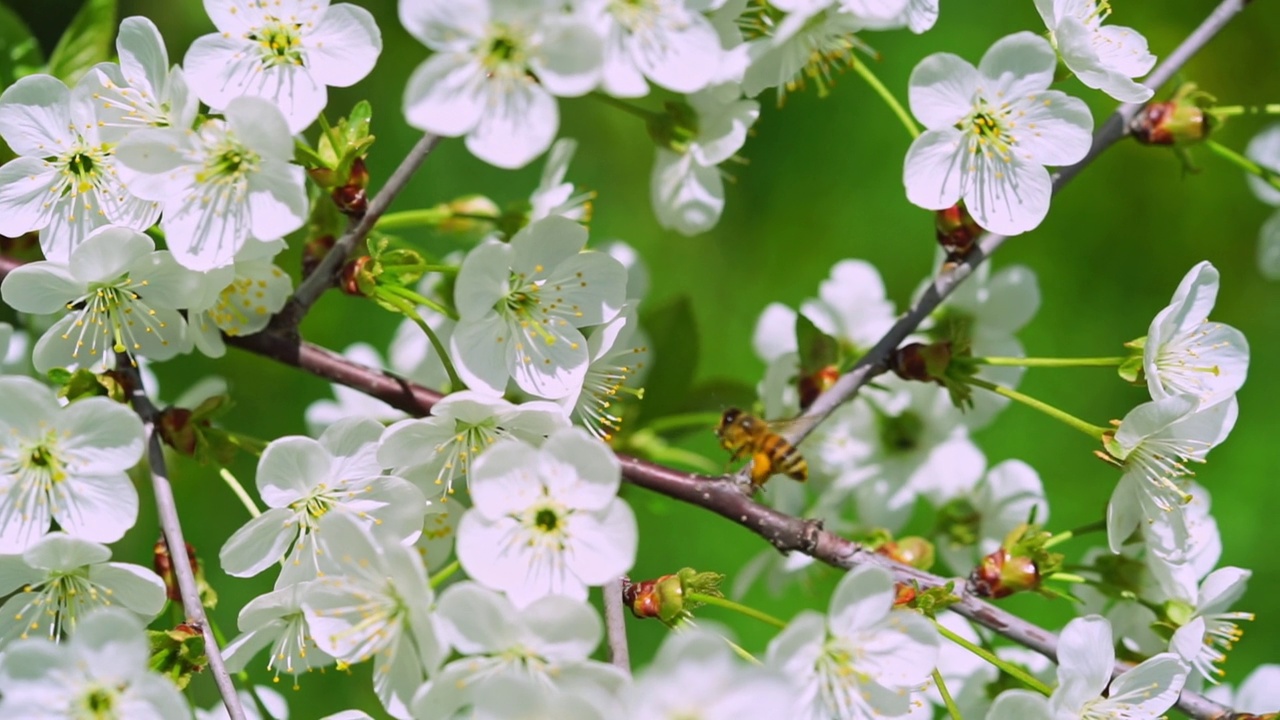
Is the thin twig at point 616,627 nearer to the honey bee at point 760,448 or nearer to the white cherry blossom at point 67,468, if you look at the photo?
the honey bee at point 760,448

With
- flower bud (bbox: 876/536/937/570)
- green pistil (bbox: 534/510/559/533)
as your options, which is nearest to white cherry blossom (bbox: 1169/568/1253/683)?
flower bud (bbox: 876/536/937/570)

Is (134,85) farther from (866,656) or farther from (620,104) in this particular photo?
(866,656)

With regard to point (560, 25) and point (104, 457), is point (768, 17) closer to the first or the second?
point (560, 25)

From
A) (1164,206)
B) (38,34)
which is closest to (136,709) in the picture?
(38,34)

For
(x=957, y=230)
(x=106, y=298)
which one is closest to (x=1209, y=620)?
(x=957, y=230)

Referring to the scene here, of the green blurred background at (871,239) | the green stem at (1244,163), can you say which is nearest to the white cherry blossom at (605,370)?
the green stem at (1244,163)

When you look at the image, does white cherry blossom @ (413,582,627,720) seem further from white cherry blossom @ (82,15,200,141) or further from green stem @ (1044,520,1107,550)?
green stem @ (1044,520,1107,550)
